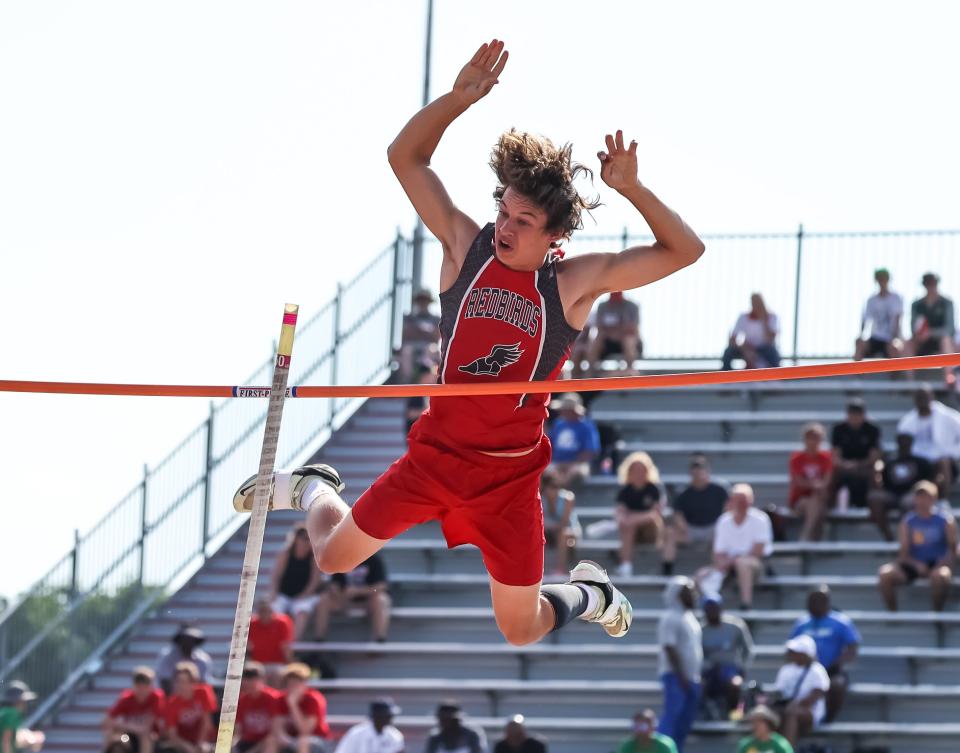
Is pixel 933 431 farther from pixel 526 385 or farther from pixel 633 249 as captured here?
pixel 526 385

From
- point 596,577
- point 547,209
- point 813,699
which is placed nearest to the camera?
point 547,209

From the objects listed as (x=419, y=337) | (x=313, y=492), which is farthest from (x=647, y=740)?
(x=419, y=337)

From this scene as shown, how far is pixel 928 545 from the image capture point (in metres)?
14.2

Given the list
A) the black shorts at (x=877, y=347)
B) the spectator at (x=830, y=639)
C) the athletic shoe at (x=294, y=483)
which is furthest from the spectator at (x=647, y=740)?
the athletic shoe at (x=294, y=483)

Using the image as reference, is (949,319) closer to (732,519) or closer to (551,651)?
(732,519)

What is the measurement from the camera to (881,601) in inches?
587

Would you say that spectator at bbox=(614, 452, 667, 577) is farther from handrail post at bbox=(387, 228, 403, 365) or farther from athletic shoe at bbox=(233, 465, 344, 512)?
athletic shoe at bbox=(233, 465, 344, 512)

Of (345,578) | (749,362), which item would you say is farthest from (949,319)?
(345,578)

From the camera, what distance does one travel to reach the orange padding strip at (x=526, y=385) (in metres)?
7.21

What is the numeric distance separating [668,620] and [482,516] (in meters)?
6.26

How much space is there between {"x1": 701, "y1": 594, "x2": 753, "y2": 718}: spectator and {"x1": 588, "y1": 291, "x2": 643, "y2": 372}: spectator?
344 centimetres

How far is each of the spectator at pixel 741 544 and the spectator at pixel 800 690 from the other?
49.4 inches

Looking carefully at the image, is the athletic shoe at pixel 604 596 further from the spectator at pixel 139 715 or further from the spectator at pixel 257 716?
the spectator at pixel 139 715

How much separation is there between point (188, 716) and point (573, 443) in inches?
153
